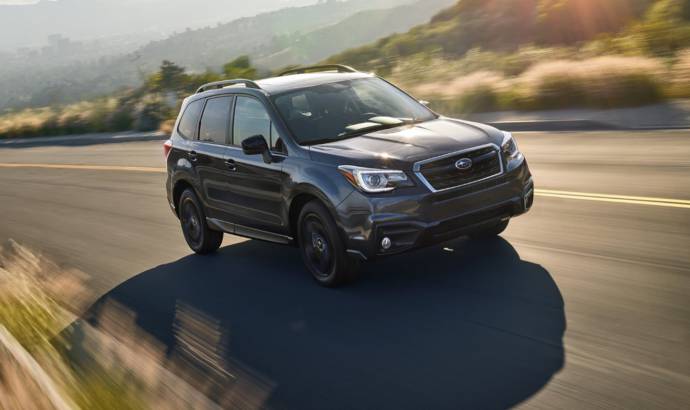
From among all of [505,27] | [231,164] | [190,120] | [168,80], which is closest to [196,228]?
[190,120]

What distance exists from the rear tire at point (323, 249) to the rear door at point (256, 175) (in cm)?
30

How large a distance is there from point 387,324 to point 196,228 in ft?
12.2

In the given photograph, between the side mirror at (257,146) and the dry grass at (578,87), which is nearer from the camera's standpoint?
the side mirror at (257,146)

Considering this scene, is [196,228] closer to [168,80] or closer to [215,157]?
[215,157]

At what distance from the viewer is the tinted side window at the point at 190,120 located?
29.3 feet

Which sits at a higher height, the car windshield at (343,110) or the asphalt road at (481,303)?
the car windshield at (343,110)

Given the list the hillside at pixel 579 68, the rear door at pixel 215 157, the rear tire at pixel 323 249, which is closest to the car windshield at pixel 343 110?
the rear tire at pixel 323 249

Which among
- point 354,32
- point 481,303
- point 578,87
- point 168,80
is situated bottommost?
point 354,32

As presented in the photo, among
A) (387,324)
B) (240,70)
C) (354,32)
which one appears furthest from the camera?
(354,32)

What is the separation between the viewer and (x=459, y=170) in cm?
642

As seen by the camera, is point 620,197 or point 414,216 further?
point 620,197

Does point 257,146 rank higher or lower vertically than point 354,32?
higher

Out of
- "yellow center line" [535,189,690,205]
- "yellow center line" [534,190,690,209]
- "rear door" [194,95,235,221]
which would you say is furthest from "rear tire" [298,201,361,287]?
"yellow center line" [535,189,690,205]

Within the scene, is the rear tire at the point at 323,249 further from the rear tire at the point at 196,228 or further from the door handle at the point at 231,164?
the rear tire at the point at 196,228
